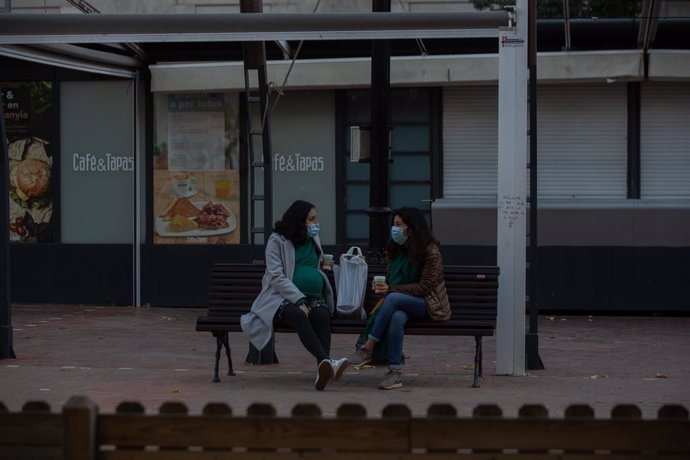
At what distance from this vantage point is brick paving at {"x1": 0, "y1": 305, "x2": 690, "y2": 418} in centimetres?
912

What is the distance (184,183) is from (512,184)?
8.16m

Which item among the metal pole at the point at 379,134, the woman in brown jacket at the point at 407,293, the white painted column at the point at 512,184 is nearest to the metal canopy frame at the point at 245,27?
the white painted column at the point at 512,184

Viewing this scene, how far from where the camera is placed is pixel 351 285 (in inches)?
397

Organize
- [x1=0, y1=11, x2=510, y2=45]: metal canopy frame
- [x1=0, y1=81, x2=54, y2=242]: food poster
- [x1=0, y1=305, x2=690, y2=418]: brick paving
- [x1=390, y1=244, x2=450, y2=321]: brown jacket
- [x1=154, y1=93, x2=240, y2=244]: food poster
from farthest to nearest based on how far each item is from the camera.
A: [x1=0, y1=81, x2=54, y2=242]: food poster
[x1=154, y1=93, x2=240, y2=244]: food poster
[x1=0, y1=11, x2=510, y2=45]: metal canopy frame
[x1=390, y1=244, x2=450, y2=321]: brown jacket
[x1=0, y1=305, x2=690, y2=418]: brick paving

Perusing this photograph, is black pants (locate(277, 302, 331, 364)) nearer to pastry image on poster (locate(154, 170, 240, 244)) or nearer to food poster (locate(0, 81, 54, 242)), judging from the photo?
pastry image on poster (locate(154, 170, 240, 244))

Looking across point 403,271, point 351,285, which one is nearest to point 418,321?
point 403,271

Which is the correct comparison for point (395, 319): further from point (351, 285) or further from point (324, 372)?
point (324, 372)

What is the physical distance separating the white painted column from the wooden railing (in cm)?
626

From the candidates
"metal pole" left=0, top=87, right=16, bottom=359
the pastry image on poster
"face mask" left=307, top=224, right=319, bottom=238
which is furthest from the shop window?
"face mask" left=307, top=224, right=319, bottom=238

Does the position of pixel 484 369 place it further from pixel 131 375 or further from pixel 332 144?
pixel 332 144

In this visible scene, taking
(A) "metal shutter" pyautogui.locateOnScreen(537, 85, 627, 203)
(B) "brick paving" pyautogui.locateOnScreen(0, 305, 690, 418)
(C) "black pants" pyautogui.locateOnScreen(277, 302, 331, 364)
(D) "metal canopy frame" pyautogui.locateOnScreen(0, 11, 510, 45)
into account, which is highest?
(D) "metal canopy frame" pyautogui.locateOnScreen(0, 11, 510, 45)

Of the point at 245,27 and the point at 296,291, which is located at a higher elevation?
the point at 245,27

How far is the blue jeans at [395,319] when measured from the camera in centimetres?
975

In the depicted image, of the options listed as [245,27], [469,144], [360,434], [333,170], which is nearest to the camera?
[360,434]
